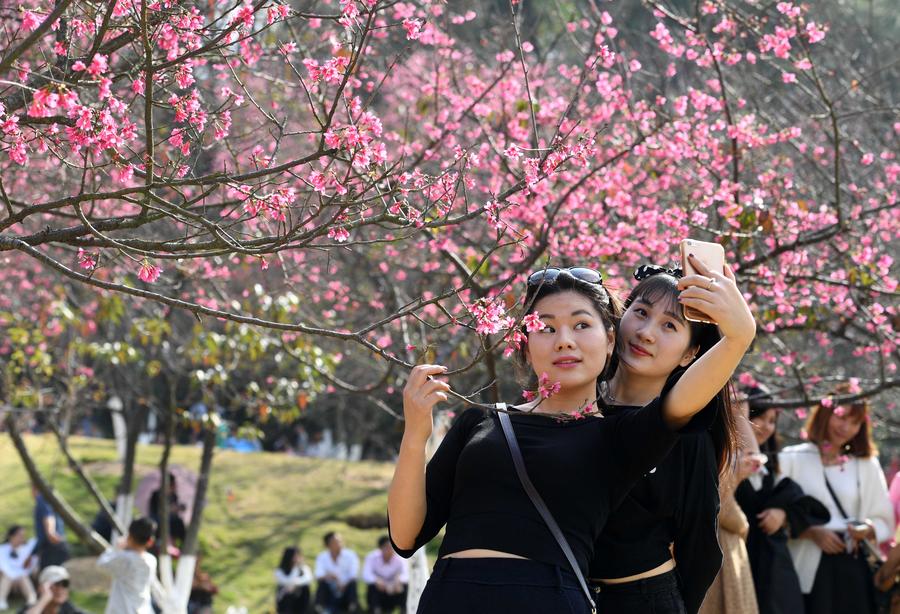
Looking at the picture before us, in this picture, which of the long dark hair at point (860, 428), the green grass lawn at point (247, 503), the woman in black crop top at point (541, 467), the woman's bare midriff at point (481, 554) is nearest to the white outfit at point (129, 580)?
the long dark hair at point (860, 428)

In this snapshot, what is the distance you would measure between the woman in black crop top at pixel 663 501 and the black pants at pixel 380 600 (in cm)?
936

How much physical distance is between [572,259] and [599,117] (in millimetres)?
1140

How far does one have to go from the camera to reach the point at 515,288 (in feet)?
21.6

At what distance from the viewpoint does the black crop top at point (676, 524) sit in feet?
10.8

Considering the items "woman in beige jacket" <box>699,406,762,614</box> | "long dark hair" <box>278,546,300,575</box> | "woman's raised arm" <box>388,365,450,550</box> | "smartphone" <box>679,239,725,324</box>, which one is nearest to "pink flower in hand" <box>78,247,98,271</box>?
"woman's raised arm" <box>388,365,450,550</box>

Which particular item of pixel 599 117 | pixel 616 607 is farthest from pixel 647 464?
pixel 599 117

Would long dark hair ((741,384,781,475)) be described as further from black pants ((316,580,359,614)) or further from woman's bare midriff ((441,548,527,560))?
black pants ((316,580,359,614))

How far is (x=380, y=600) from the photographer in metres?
12.4

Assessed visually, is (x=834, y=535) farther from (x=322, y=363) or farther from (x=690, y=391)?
(x=690, y=391)

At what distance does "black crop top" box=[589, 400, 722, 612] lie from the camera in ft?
10.8

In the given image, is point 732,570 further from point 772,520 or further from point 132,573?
point 132,573

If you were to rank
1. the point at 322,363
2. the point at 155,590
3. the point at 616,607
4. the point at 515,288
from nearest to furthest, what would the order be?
the point at 616,607 < the point at 515,288 < the point at 322,363 < the point at 155,590

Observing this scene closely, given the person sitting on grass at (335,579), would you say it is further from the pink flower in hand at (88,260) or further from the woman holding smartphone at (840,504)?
the pink flower in hand at (88,260)

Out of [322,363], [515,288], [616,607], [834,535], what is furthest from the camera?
[322,363]
